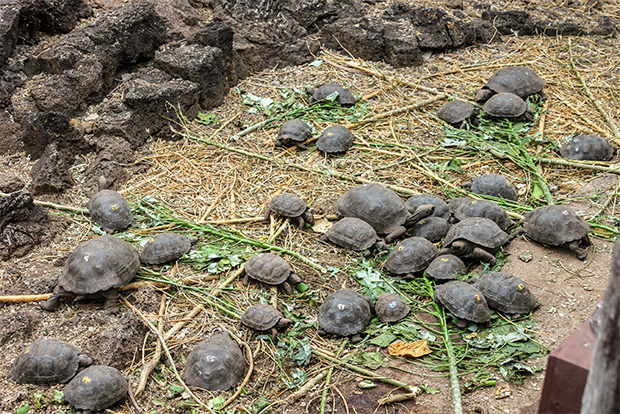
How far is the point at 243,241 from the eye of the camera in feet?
15.8

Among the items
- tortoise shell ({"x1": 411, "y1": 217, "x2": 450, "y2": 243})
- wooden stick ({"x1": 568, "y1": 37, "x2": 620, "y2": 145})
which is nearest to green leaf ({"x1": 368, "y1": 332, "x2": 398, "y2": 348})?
tortoise shell ({"x1": 411, "y1": 217, "x2": 450, "y2": 243})

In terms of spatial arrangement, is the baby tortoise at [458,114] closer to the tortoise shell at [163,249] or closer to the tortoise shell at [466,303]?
the tortoise shell at [466,303]

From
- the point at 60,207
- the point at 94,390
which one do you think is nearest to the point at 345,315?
the point at 94,390

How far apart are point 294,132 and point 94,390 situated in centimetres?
349

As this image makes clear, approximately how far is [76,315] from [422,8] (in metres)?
6.23

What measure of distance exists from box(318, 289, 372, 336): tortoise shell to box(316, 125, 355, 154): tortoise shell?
2.25m

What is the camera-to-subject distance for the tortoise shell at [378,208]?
4977 mm

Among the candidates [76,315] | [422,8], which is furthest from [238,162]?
[422,8]

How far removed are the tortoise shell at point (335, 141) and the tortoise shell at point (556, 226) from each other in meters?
2.10

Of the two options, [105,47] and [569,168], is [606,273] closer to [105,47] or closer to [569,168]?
[569,168]

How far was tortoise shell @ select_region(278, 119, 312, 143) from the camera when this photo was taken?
6.08 m

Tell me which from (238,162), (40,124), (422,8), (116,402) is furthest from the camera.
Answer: (422,8)

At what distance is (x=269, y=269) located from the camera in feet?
14.2

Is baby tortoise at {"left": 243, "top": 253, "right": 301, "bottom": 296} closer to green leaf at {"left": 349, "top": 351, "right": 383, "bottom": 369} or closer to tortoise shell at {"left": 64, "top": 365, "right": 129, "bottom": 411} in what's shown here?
green leaf at {"left": 349, "top": 351, "right": 383, "bottom": 369}
